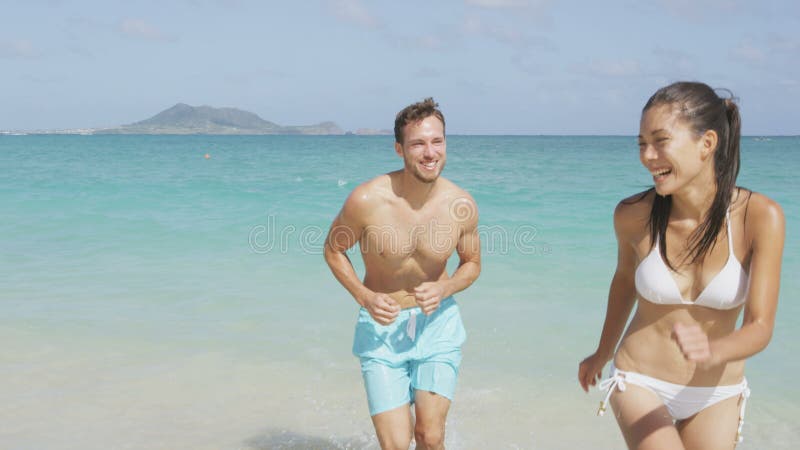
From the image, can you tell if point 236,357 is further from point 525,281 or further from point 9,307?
point 525,281

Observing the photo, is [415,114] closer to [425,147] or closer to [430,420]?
[425,147]

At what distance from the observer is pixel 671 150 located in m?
2.85

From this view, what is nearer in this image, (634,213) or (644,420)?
(644,420)

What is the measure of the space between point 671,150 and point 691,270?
49cm

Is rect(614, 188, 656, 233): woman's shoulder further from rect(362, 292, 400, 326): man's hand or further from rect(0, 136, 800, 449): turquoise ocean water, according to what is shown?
rect(0, 136, 800, 449): turquoise ocean water

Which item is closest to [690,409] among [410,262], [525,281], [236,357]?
[410,262]

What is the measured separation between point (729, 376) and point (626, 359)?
0.38 m

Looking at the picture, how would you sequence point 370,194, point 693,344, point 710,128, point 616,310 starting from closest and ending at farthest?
point 693,344 < point 710,128 < point 616,310 < point 370,194

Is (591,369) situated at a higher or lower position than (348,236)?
lower

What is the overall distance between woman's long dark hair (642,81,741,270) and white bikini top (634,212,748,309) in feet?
0.18

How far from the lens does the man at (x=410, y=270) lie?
4121 mm

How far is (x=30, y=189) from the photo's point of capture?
21.3m

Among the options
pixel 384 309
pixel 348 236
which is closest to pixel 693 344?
pixel 384 309

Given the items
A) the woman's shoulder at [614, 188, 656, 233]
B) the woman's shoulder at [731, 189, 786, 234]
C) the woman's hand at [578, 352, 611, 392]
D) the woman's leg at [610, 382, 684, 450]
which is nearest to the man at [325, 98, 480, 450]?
the woman's hand at [578, 352, 611, 392]
